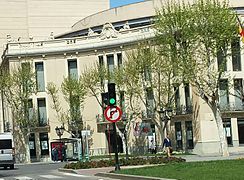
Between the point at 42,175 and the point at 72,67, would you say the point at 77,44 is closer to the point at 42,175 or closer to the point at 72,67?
the point at 72,67

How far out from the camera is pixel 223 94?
57.8 m

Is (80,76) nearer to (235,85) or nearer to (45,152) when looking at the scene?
(45,152)

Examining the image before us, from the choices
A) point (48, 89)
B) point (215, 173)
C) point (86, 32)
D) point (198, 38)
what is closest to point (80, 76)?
point (48, 89)

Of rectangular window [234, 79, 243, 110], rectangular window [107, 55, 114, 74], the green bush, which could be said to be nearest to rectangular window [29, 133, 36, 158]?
rectangular window [107, 55, 114, 74]

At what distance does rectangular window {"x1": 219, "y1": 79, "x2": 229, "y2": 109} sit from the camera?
187ft

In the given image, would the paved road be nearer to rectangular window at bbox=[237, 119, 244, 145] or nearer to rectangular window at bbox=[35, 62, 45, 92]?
rectangular window at bbox=[237, 119, 244, 145]

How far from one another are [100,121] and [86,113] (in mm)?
2387

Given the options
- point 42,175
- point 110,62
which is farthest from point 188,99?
point 42,175

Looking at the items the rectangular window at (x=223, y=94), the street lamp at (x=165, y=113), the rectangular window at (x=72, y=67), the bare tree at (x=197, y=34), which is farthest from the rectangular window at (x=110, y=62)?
the bare tree at (x=197, y=34)

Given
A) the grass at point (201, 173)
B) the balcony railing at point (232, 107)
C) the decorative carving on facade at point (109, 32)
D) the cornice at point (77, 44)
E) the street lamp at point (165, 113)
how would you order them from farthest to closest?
the decorative carving on facade at point (109, 32)
the cornice at point (77, 44)
the balcony railing at point (232, 107)
the street lamp at point (165, 113)
the grass at point (201, 173)

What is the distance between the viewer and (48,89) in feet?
230

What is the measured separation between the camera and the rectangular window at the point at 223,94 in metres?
56.9

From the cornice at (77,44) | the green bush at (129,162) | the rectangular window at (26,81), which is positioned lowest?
the green bush at (129,162)

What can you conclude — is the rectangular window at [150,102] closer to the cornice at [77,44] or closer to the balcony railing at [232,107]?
the cornice at [77,44]
